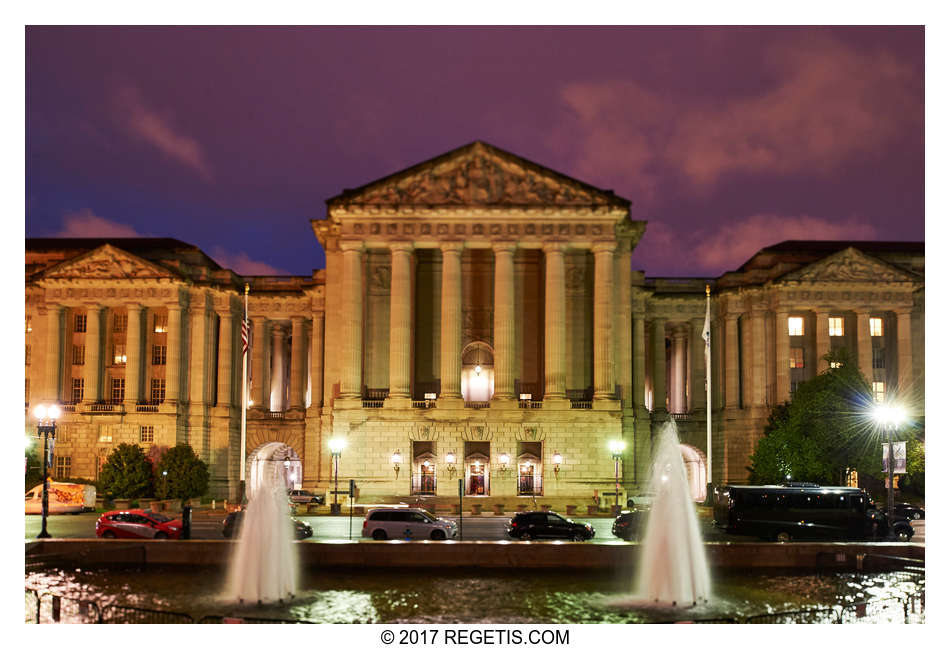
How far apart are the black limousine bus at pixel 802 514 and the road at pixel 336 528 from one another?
3.24 feet

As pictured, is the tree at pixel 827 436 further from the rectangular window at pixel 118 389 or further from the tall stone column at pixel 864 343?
the rectangular window at pixel 118 389

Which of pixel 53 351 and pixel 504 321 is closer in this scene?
pixel 504 321

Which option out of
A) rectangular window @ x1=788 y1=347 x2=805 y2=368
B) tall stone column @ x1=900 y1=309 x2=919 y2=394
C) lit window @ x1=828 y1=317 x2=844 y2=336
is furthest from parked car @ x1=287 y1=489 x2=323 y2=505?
tall stone column @ x1=900 y1=309 x2=919 y2=394

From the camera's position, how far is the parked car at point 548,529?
42.9 meters

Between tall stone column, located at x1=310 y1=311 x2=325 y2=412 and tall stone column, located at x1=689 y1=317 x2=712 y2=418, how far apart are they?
3255 cm

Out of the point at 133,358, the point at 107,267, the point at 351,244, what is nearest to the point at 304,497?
the point at 351,244

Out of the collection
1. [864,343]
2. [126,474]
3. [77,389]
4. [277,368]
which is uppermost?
[864,343]

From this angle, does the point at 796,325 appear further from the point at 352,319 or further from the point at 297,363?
the point at 297,363

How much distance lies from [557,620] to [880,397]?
6707 centimetres

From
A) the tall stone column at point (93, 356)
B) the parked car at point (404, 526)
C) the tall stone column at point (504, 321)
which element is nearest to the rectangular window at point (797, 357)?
the tall stone column at point (504, 321)

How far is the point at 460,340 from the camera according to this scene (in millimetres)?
73625

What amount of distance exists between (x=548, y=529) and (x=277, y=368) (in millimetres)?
56062

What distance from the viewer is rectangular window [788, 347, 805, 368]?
84938 mm

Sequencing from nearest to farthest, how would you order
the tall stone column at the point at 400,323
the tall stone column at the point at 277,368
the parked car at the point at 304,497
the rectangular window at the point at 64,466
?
the parked car at the point at 304,497 → the tall stone column at the point at 400,323 → the rectangular window at the point at 64,466 → the tall stone column at the point at 277,368
